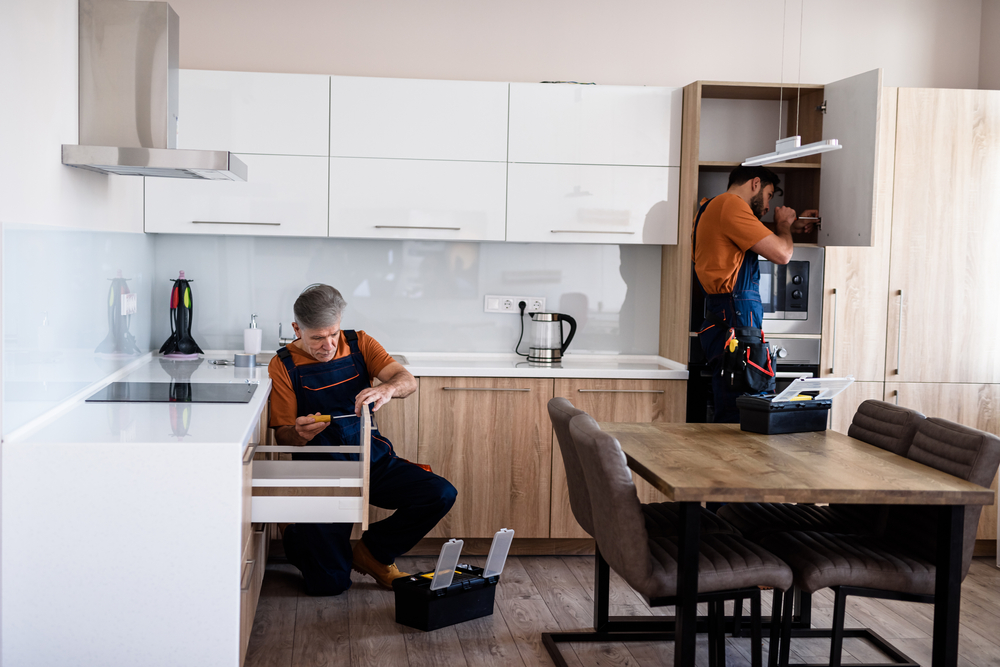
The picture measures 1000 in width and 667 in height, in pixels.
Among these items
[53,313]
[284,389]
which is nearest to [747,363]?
[284,389]

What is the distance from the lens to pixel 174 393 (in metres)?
2.62

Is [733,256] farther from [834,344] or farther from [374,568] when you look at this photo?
[374,568]

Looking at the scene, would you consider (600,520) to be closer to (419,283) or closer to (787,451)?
(787,451)

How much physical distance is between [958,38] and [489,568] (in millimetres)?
3371

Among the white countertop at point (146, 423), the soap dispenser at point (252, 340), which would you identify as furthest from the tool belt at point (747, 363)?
the soap dispenser at point (252, 340)

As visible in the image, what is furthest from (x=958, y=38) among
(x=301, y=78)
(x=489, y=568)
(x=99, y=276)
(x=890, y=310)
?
(x=99, y=276)

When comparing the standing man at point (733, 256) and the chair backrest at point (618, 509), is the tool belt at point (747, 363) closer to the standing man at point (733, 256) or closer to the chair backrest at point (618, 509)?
the standing man at point (733, 256)

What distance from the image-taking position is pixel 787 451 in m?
2.34

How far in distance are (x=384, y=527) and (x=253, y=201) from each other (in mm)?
1461

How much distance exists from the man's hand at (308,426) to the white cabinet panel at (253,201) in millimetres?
1056

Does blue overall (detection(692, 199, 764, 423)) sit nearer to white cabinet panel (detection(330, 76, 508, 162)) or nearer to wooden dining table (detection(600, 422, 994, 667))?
wooden dining table (detection(600, 422, 994, 667))

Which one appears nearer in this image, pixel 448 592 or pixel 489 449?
pixel 448 592

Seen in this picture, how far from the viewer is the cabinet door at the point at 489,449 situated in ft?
11.2

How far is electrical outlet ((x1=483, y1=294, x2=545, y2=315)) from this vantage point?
3951 millimetres
